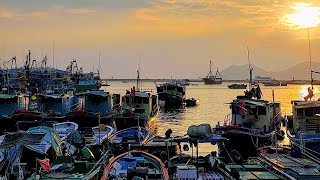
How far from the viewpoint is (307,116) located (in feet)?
103

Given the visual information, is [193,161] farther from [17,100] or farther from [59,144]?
[17,100]

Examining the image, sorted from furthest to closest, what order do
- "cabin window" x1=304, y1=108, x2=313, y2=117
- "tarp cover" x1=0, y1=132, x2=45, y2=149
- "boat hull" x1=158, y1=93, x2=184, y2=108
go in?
"boat hull" x1=158, y1=93, x2=184, y2=108, "cabin window" x1=304, y1=108, x2=313, y2=117, "tarp cover" x1=0, y1=132, x2=45, y2=149

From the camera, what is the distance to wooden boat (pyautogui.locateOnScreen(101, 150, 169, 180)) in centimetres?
1856

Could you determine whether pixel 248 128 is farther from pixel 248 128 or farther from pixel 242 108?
pixel 242 108

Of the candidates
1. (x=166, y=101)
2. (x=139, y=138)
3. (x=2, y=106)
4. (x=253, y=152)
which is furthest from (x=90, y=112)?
(x=166, y=101)

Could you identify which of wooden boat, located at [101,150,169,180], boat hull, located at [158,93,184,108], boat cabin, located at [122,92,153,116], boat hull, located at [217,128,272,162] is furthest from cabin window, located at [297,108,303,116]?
boat hull, located at [158,93,184,108]

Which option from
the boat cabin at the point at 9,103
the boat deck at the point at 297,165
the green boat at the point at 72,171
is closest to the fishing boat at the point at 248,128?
the boat deck at the point at 297,165

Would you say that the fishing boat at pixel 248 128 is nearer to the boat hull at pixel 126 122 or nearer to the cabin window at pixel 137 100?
the boat hull at pixel 126 122

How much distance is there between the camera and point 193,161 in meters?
21.4

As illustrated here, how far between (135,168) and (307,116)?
1701cm

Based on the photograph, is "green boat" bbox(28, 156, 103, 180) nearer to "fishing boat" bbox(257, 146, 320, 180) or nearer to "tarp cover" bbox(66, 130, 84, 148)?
"tarp cover" bbox(66, 130, 84, 148)

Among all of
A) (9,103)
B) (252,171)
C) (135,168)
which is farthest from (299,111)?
(9,103)

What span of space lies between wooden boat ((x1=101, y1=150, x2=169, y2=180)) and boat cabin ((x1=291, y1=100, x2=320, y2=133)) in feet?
44.8

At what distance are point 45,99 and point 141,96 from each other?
1028cm
